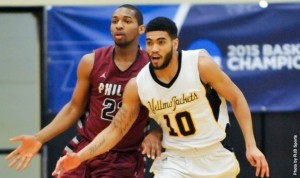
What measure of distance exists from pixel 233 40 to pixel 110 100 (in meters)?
2.96

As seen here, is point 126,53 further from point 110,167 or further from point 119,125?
point 110,167

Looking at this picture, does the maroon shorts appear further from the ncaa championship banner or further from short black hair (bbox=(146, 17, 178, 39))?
the ncaa championship banner

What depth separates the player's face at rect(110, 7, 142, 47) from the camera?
249 inches

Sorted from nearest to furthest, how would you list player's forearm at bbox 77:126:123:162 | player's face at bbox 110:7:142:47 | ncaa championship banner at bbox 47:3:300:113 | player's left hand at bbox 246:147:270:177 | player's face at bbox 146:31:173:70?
1. player's left hand at bbox 246:147:270:177
2. player's face at bbox 146:31:173:70
3. player's forearm at bbox 77:126:123:162
4. player's face at bbox 110:7:142:47
5. ncaa championship banner at bbox 47:3:300:113

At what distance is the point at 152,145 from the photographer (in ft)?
19.6

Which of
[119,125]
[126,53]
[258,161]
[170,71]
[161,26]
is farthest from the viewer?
[126,53]

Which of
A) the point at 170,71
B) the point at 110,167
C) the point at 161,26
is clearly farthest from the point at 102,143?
the point at 161,26

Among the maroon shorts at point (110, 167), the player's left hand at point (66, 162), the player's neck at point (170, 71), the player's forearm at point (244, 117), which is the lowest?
the maroon shorts at point (110, 167)

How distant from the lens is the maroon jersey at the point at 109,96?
641 cm

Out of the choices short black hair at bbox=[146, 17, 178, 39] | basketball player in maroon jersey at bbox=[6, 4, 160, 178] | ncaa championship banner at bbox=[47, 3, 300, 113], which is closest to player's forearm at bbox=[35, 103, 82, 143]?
basketball player in maroon jersey at bbox=[6, 4, 160, 178]

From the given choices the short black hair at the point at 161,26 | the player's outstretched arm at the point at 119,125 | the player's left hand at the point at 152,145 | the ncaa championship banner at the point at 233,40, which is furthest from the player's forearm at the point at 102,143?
the ncaa championship banner at the point at 233,40

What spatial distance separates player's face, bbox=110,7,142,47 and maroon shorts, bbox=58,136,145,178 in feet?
2.79

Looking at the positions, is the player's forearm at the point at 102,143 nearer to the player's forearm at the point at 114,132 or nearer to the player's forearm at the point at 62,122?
the player's forearm at the point at 114,132

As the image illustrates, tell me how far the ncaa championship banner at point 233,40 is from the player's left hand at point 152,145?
304 centimetres
